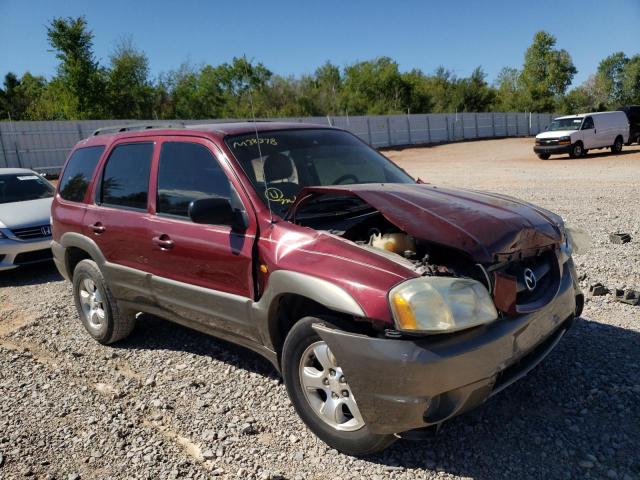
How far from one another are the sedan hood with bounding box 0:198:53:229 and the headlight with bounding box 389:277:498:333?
677 cm

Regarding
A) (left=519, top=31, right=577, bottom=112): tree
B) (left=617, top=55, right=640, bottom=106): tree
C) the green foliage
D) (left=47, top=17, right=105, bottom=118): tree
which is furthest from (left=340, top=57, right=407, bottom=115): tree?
(left=617, top=55, right=640, bottom=106): tree

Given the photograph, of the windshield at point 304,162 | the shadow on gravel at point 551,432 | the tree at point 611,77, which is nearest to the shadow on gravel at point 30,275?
the windshield at point 304,162

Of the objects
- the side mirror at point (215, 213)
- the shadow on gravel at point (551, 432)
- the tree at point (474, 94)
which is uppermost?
the tree at point (474, 94)

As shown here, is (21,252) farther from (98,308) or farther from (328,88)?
(328,88)

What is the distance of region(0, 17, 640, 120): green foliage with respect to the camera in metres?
34.7

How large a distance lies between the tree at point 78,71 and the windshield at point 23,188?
27568mm

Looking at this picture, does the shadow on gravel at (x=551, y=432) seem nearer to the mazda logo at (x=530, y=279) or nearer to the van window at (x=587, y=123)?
the mazda logo at (x=530, y=279)

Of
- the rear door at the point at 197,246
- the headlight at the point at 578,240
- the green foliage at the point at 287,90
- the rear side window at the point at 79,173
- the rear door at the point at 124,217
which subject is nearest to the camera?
the rear door at the point at 197,246

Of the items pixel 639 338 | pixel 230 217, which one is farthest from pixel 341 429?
pixel 639 338

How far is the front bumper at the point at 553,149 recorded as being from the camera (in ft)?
76.8

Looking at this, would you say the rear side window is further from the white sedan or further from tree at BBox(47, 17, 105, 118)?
tree at BBox(47, 17, 105, 118)

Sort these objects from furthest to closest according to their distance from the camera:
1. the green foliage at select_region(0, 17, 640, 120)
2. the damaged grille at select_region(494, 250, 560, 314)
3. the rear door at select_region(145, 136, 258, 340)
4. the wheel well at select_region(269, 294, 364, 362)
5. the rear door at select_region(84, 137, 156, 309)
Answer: the green foliage at select_region(0, 17, 640, 120), the rear door at select_region(84, 137, 156, 309), the rear door at select_region(145, 136, 258, 340), the wheel well at select_region(269, 294, 364, 362), the damaged grille at select_region(494, 250, 560, 314)

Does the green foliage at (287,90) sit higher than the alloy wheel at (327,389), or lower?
higher

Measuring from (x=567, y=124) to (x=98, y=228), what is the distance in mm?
24334
